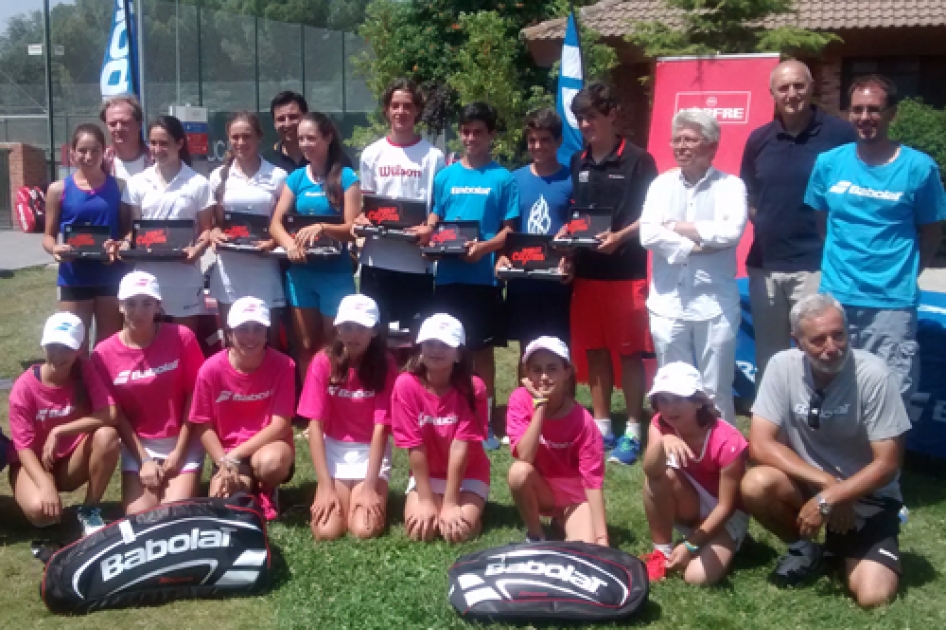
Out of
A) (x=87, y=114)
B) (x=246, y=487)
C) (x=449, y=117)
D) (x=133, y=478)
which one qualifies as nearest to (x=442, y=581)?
(x=246, y=487)

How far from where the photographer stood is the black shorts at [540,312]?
6133mm

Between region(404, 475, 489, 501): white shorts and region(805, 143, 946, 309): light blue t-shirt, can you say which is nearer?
region(805, 143, 946, 309): light blue t-shirt

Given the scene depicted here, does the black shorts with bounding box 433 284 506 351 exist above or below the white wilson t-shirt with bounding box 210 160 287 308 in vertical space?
below

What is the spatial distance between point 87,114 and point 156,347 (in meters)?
26.5

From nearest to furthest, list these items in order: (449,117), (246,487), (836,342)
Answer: (836,342) → (246,487) → (449,117)

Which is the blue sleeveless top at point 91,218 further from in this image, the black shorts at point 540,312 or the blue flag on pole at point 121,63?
the blue flag on pole at point 121,63

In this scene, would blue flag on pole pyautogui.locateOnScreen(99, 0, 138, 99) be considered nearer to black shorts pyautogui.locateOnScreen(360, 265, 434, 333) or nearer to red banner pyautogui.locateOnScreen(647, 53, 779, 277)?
black shorts pyautogui.locateOnScreen(360, 265, 434, 333)

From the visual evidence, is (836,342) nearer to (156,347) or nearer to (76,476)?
(156,347)

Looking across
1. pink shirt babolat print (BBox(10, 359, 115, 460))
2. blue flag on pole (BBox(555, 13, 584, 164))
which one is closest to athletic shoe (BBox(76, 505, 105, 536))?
pink shirt babolat print (BBox(10, 359, 115, 460))

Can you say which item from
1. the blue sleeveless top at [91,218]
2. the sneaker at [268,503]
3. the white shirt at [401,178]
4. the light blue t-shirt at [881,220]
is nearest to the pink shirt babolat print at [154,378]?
the sneaker at [268,503]

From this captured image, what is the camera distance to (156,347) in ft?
16.8

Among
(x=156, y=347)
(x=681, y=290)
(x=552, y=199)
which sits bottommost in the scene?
(x=156, y=347)

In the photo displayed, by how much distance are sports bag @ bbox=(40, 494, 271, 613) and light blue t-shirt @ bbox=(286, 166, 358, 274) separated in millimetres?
2103

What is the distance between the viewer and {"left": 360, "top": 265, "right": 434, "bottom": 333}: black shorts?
6.08 m
